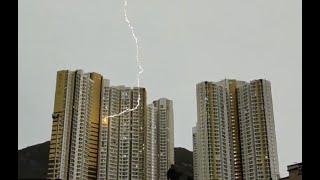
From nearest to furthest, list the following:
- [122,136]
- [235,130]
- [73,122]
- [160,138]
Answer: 1. [73,122]
2. [235,130]
3. [122,136]
4. [160,138]

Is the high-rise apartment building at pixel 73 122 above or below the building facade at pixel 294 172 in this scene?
above

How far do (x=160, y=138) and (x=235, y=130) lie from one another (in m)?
8.61

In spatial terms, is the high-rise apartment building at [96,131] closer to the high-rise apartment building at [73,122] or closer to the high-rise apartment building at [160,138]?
the high-rise apartment building at [73,122]

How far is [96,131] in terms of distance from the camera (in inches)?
1821

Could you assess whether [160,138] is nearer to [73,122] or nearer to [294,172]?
[73,122]

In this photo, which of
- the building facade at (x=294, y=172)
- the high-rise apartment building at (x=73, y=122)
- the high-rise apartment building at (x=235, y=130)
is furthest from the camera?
the high-rise apartment building at (x=235, y=130)

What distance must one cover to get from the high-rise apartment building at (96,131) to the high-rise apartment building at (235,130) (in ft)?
21.3

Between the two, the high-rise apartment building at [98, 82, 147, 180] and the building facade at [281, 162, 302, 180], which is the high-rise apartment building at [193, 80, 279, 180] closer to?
the high-rise apartment building at [98, 82, 147, 180]

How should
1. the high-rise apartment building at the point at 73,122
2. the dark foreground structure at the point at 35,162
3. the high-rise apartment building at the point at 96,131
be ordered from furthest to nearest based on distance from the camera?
the dark foreground structure at the point at 35,162, the high-rise apartment building at the point at 96,131, the high-rise apartment building at the point at 73,122

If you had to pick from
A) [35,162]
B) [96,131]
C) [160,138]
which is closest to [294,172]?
[96,131]

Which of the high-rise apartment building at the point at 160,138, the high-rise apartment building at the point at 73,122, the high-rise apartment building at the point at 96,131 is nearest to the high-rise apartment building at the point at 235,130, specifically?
the high-rise apartment building at the point at 160,138

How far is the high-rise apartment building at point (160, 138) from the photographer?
48.9m
